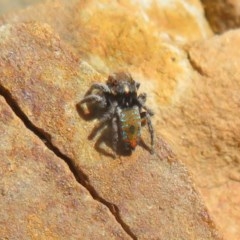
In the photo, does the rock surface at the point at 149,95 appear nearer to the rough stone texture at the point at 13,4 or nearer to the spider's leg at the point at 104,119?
the spider's leg at the point at 104,119

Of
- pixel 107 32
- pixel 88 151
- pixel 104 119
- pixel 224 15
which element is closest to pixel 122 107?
pixel 104 119

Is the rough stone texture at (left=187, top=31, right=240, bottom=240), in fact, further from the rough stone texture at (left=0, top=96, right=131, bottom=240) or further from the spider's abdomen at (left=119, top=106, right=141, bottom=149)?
the rough stone texture at (left=0, top=96, right=131, bottom=240)

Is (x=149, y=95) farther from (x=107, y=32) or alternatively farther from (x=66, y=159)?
(x=66, y=159)

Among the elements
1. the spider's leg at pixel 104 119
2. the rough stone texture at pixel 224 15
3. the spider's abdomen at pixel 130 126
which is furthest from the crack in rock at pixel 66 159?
the rough stone texture at pixel 224 15

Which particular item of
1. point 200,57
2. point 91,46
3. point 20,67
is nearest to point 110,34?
point 91,46

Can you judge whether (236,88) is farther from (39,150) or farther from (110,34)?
(39,150)
